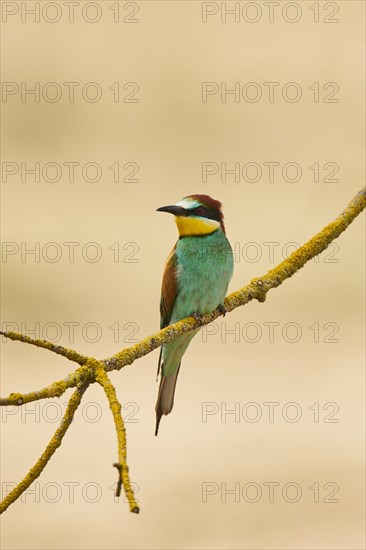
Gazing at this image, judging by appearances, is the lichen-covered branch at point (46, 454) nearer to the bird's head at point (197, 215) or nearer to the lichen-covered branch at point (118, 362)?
the lichen-covered branch at point (118, 362)

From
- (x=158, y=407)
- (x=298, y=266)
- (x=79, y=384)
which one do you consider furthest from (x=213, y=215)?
(x=79, y=384)

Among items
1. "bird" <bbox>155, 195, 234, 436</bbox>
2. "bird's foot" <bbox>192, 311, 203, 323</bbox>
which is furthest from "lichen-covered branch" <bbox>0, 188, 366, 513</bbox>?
"bird" <bbox>155, 195, 234, 436</bbox>

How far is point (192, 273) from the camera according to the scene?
1.69 meters

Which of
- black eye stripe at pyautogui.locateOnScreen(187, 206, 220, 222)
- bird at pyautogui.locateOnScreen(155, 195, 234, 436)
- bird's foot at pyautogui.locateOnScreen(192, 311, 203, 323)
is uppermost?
black eye stripe at pyautogui.locateOnScreen(187, 206, 220, 222)

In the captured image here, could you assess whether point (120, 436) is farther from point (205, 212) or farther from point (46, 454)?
point (205, 212)

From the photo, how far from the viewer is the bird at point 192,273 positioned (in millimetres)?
1625

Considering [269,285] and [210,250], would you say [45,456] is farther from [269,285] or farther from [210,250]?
[210,250]

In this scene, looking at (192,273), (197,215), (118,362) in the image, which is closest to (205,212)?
(197,215)

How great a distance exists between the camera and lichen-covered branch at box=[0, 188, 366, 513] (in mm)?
627

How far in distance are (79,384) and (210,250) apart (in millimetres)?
984

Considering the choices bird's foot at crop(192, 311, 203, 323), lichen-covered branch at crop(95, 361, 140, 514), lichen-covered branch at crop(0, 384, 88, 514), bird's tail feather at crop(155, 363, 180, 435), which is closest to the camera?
lichen-covered branch at crop(95, 361, 140, 514)

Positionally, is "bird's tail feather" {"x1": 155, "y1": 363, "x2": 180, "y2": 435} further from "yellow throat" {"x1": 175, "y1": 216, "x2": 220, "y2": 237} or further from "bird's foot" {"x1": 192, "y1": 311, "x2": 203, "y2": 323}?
"yellow throat" {"x1": 175, "y1": 216, "x2": 220, "y2": 237}

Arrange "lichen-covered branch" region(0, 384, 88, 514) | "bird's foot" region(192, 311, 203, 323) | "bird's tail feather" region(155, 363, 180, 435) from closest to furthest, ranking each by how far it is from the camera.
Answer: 1. "lichen-covered branch" region(0, 384, 88, 514)
2. "bird's foot" region(192, 311, 203, 323)
3. "bird's tail feather" region(155, 363, 180, 435)

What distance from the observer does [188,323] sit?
112 centimetres
